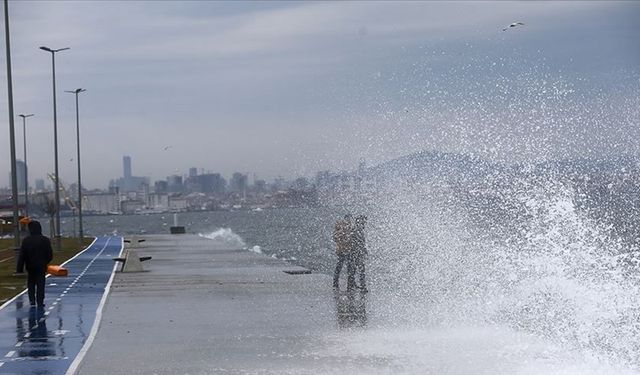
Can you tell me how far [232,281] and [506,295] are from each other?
8858 millimetres

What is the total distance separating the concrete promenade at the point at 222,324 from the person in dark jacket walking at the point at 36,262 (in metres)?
1.47

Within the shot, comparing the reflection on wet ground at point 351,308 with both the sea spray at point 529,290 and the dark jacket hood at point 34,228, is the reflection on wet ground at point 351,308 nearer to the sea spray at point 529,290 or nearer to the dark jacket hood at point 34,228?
the sea spray at point 529,290

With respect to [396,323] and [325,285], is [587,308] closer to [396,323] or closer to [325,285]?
[396,323]

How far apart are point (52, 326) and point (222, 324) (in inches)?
121

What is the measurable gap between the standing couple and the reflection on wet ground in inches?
14.7

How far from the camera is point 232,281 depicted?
32438 millimetres

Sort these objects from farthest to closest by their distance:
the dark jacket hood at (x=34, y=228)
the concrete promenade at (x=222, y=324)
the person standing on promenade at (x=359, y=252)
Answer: the person standing on promenade at (x=359, y=252) → the dark jacket hood at (x=34, y=228) → the concrete promenade at (x=222, y=324)

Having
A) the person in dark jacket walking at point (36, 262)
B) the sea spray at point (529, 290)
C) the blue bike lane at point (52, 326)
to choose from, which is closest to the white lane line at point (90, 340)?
the blue bike lane at point (52, 326)

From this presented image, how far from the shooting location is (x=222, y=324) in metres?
20.9

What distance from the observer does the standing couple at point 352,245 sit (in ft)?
88.4

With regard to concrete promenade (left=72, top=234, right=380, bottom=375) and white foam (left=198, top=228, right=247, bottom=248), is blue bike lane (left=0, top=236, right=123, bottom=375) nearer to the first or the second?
concrete promenade (left=72, top=234, right=380, bottom=375)

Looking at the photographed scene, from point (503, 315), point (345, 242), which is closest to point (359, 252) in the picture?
point (345, 242)

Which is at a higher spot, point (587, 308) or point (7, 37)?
point (7, 37)

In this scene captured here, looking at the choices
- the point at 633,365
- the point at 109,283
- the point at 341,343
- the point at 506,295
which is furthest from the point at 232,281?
the point at 633,365
